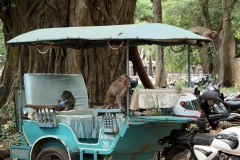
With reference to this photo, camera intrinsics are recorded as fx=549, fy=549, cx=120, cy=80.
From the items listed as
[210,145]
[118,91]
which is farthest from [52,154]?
[210,145]

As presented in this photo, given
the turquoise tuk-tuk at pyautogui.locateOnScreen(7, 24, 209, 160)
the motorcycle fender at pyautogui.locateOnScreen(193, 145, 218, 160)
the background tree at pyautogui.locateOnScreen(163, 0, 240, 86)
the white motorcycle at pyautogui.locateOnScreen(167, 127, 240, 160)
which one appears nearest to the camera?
the white motorcycle at pyautogui.locateOnScreen(167, 127, 240, 160)

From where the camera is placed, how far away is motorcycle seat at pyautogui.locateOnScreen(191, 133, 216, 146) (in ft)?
23.2

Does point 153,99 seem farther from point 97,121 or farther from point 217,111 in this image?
point 217,111

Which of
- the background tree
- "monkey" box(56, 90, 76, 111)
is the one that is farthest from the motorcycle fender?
the background tree

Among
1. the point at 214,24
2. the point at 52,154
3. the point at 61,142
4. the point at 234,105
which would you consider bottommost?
the point at 52,154

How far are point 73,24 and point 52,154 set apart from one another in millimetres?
4827

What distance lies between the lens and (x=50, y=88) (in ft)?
30.8

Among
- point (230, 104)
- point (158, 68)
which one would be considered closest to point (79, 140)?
point (230, 104)

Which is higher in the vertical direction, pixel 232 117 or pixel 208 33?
pixel 208 33

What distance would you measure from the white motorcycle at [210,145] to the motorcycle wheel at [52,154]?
168 centimetres

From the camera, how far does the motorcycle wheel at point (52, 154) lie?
7.97 m

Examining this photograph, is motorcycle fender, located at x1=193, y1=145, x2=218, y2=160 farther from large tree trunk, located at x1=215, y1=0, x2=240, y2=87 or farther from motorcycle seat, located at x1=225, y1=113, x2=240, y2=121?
large tree trunk, located at x1=215, y1=0, x2=240, y2=87

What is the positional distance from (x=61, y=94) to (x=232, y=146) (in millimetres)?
3804

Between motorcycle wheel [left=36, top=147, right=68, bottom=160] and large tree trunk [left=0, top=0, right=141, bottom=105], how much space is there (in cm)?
364
